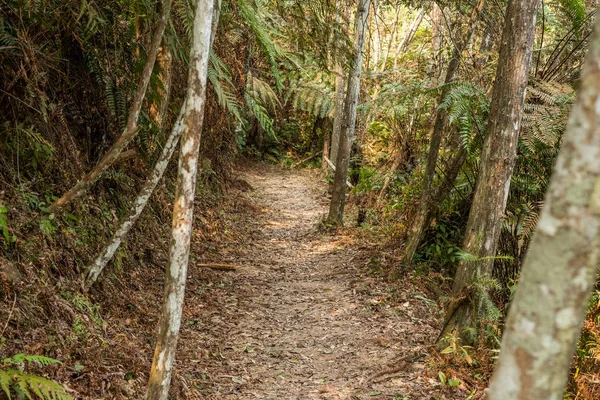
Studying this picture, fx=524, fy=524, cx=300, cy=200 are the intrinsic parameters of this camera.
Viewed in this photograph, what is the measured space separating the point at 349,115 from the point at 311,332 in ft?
18.5

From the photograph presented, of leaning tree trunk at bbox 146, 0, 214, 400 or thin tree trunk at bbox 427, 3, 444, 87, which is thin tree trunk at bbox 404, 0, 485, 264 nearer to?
thin tree trunk at bbox 427, 3, 444, 87

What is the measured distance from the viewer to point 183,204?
3699 millimetres

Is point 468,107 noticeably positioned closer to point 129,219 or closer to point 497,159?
point 497,159

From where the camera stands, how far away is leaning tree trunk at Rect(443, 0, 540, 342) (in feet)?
15.0

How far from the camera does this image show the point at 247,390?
478cm

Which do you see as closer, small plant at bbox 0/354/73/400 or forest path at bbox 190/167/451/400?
small plant at bbox 0/354/73/400

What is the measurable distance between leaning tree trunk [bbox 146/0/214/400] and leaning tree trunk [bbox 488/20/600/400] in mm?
2619

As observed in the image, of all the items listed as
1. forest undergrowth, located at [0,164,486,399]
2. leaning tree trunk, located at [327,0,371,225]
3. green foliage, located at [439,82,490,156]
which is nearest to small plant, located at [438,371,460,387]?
forest undergrowth, located at [0,164,486,399]

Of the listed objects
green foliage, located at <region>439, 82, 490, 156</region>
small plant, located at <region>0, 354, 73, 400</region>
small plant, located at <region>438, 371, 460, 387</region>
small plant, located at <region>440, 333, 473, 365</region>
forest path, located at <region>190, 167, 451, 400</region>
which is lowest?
forest path, located at <region>190, 167, 451, 400</region>

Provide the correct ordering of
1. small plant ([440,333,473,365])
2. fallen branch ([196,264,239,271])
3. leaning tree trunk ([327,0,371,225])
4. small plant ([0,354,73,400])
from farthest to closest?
1. leaning tree trunk ([327,0,371,225])
2. fallen branch ([196,264,239,271])
3. small plant ([440,333,473,365])
4. small plant ([0,354,73,400])

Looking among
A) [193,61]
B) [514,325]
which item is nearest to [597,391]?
[514,325]

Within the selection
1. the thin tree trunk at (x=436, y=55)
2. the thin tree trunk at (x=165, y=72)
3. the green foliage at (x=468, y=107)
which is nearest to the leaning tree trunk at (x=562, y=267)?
the green foliage at (x=468, y=107)

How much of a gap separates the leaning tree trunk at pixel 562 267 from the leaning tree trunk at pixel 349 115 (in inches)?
345

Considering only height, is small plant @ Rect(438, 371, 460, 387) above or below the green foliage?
below
